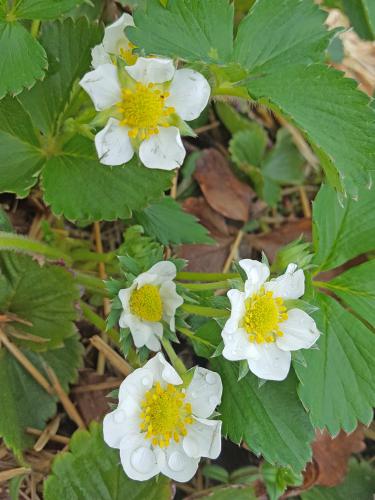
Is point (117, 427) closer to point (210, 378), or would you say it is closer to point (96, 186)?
point (210, 378)

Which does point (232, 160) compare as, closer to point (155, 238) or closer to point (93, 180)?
point (155, 238)

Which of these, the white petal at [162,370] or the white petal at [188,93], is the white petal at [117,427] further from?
the white petal at [188,93]

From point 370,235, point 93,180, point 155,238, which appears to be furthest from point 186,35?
point 370,235

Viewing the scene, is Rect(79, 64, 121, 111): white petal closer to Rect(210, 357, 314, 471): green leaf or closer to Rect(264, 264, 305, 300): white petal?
Rect(264, 264, 305, 300): white petal

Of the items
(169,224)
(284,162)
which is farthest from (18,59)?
(284,162)

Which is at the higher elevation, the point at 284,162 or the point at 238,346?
the point at 238,346

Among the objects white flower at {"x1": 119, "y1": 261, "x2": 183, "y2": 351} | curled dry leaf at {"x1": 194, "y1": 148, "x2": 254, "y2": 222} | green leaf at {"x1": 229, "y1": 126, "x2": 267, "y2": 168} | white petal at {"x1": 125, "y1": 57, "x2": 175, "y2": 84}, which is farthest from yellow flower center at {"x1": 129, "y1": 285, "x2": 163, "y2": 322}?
green leaf at {"x1": 229, "y1": 126, "x2": 267, "y2": 168}
